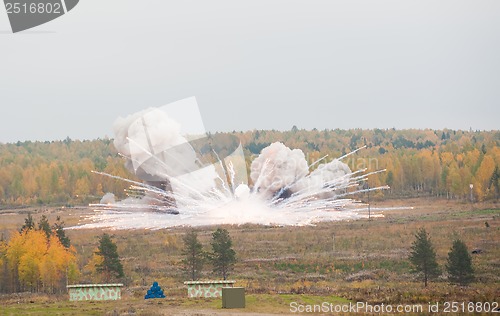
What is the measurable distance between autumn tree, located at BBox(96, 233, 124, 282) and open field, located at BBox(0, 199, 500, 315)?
98 centimetres

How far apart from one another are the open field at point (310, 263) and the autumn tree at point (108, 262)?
3.20 feet

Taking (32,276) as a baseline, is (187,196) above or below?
above

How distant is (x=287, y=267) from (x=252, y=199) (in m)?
20.0

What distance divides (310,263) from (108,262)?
13.7 m

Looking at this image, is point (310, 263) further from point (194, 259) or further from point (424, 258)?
point (424, 258)

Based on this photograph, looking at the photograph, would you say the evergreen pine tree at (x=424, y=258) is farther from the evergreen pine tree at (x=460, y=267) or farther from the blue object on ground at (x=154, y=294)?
the blue object on ground at (x=154, y=294)

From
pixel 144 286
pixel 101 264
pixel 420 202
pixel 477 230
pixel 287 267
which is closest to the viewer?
pixel 144 286

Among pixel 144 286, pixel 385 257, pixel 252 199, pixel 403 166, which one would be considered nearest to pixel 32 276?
pixel 144 286

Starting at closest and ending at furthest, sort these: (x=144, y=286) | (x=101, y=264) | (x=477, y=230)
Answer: (x=144, y=286) → (x=101, y=264) → (x=477, y=230)

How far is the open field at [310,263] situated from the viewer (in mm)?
41188

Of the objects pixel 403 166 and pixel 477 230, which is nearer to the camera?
pixel 477 230

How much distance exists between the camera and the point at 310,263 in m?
62.4

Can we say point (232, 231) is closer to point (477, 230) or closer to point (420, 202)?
point (477, 230)

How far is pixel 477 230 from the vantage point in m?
73.8
